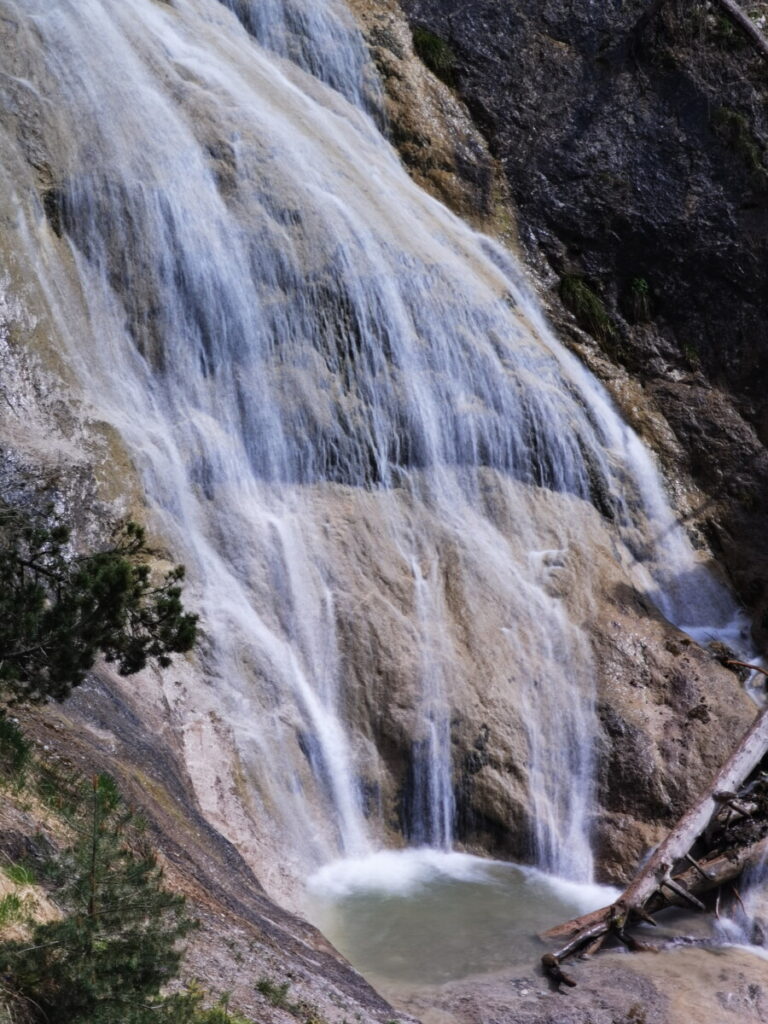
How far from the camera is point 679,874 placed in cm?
1308

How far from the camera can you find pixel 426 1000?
10.2m

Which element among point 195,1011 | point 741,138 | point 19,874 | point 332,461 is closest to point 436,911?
point 195,1011

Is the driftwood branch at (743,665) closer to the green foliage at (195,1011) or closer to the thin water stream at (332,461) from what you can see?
the thin water stream at (332,461)

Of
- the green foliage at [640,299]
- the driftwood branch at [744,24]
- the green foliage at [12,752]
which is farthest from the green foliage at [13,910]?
the driftwood branch at [744,24]

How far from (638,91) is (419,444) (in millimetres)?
11368

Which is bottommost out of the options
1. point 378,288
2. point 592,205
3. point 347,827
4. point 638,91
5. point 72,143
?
point 347,827

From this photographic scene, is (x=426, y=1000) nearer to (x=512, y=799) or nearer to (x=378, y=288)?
(x=512, y=799)

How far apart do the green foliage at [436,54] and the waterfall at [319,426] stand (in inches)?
162

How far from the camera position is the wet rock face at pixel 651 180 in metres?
21.7

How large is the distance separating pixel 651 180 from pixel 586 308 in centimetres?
349

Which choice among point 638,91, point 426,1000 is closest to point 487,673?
point 426,1000

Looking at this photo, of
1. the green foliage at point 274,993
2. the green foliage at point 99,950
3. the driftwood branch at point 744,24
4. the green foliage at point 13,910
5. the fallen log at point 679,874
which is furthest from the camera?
the driftwood branch at point 744,24

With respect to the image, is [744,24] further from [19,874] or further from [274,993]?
[19,874]

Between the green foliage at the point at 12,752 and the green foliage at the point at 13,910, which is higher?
the green foliage at the point at 13,910
